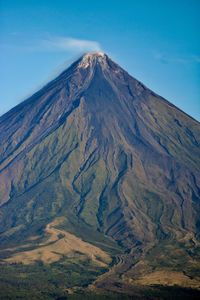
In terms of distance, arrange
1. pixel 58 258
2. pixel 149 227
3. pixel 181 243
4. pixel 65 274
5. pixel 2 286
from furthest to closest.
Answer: pixel 149 227 → pixel 181 243 → pixel 58 258 → pixel 65 274 → pixel 2 286

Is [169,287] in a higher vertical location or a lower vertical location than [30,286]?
higher

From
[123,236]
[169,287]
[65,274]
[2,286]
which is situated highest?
[123,236]

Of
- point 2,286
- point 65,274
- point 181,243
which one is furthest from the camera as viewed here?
point 181,243

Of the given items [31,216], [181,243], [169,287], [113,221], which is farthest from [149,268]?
[31,216]

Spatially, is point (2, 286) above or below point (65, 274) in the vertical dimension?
below

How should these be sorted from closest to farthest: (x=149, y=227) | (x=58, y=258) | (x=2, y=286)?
(x=2, y=286) → (x=58, y=258) → (x=149, y=227)

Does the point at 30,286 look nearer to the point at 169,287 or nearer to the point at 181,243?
the point at 169,287

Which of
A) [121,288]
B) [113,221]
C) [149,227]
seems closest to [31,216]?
[113,221]

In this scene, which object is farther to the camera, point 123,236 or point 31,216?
point 31,216

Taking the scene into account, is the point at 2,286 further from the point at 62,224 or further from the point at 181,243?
the point at 181,243
